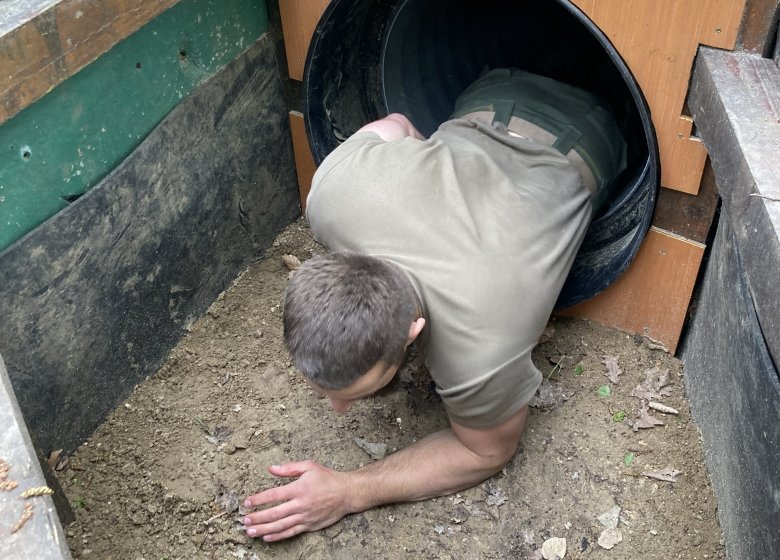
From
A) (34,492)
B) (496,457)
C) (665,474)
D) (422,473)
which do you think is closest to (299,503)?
(422,473)

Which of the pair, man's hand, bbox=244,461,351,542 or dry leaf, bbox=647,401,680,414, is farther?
dry leaf, bbox=647,401,680,414

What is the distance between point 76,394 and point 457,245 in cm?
142

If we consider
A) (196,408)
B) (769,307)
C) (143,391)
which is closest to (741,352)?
(769,307)

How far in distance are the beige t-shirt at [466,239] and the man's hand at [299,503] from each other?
0.48 metres

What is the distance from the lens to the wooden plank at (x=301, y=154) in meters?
3.51

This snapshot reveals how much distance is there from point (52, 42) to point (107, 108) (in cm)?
35

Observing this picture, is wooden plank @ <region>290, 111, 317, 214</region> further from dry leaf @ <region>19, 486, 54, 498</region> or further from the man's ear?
dry leaf @ <region>19, 486, 54, 498</region>

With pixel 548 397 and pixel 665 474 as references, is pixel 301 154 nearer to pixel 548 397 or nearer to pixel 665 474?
pixel 548 397

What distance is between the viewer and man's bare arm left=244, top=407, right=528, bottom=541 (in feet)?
8.36

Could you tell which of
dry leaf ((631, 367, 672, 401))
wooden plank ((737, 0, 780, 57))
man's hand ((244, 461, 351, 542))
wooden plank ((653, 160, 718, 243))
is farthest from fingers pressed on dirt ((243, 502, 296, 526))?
wooden plank ((737, 0, 780, 57))

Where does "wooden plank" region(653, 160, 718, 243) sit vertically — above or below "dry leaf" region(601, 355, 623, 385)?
above

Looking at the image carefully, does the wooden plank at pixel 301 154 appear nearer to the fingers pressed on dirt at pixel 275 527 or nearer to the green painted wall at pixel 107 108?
the green painted wall at pixel 107 108

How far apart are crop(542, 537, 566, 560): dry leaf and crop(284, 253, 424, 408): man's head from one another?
874 millimetres

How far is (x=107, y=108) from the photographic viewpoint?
2596 millimetres
